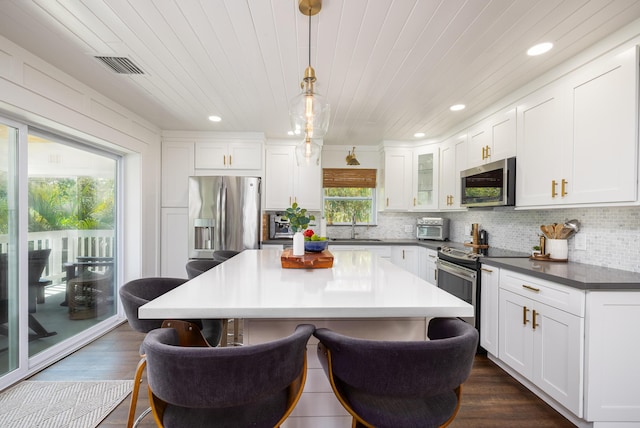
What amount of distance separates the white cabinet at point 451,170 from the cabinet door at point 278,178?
211cm

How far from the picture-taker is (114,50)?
80.8 inches

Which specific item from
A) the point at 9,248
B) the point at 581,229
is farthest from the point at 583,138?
the point at 9,248

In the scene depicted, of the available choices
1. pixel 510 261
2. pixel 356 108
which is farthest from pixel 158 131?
pixel 510 261

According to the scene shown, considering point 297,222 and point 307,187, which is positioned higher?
point 307,187

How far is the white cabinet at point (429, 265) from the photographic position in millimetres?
3641

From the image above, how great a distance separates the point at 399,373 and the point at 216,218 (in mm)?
3405

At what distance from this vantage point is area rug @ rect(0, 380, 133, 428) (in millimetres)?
1828

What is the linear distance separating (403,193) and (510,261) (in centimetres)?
218

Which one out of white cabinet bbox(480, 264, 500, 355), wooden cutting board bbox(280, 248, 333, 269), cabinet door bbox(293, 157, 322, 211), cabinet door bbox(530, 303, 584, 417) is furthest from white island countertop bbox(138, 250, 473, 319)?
cabinet door bbox(293, 157, 322, 211)

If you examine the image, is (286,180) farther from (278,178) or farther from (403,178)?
(403,178)

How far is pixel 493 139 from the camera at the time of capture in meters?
3.01

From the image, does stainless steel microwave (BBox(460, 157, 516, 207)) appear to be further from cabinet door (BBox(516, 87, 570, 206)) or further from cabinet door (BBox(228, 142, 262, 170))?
cabinet door (BBox(228, 142, 262, 170))

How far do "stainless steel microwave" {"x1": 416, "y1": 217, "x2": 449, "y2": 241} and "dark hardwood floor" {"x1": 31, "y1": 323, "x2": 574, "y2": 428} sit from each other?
1861 mm

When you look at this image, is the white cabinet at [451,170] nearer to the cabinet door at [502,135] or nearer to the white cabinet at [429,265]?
the cabinet door at [502,135]
